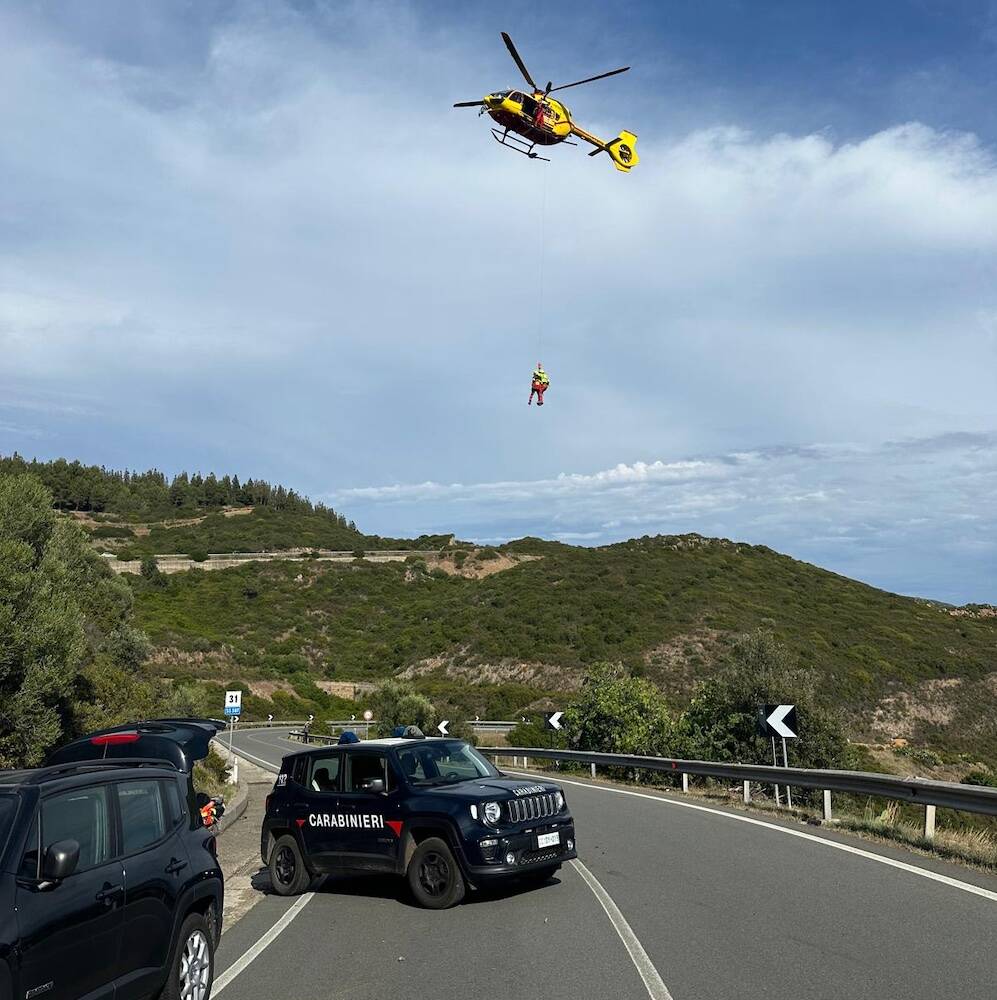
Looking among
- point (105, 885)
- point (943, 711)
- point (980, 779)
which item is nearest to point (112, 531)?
point (943, 711)

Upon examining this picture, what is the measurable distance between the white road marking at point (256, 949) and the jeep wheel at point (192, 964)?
25.3 inches

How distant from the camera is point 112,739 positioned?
38.2 feet

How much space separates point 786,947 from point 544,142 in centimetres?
2023

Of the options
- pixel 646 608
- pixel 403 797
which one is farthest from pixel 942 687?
pixel 403 797

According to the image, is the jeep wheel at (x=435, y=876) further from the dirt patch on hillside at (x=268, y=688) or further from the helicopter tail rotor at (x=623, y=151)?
the dirt patch on hillside at (x=268, y=688)

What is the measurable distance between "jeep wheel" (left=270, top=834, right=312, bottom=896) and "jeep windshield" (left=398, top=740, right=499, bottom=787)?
1.71 meters

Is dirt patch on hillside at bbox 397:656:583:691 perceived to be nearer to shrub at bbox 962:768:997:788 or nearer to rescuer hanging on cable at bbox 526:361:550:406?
shrub at bbox 962:768:997:788

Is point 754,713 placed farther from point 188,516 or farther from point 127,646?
point 188,516

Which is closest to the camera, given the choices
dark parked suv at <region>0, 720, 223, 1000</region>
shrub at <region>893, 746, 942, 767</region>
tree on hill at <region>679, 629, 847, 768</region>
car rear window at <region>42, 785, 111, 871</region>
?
dark parked suv at <region>0, 720, 223, 1000</region>

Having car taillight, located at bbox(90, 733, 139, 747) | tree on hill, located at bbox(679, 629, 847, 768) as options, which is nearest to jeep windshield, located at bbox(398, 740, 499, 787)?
car taillight, located at bbox(90, 733, 139, 747)

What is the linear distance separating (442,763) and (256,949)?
3.24 meters

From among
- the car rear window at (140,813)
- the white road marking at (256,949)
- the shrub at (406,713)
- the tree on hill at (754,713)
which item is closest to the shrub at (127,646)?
the shrub at (406,713)

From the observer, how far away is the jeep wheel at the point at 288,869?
11.1 metres

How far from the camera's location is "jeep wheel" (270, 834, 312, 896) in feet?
36.3
